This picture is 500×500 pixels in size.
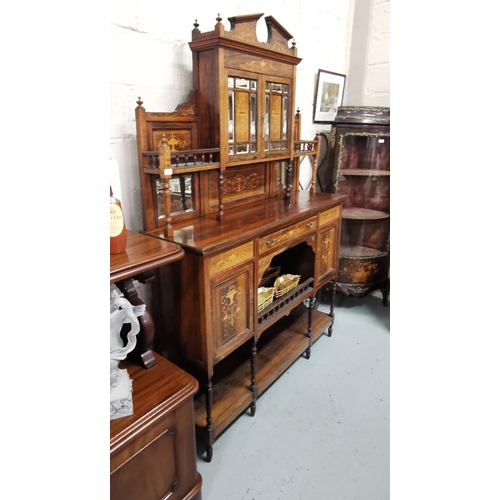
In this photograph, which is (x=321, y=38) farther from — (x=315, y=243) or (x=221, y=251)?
(x=221, y=251)

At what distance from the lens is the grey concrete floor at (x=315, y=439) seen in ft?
4.78

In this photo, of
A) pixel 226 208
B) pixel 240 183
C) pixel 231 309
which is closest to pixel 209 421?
pixel 231 309

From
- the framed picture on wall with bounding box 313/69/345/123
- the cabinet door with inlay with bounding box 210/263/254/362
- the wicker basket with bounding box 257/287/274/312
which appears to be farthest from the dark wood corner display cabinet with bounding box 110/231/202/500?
the framed picture on wall with bounding box 313/69/345/123

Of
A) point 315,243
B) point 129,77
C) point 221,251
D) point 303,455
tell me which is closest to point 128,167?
point 129,77

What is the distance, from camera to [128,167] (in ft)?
5.01

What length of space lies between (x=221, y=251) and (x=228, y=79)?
74 cm

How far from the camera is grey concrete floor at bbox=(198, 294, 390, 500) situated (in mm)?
1456

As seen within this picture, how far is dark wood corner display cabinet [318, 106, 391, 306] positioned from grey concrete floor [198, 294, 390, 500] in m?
0.63

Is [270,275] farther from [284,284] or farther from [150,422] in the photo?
[150,422]

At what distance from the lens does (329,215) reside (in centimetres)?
217

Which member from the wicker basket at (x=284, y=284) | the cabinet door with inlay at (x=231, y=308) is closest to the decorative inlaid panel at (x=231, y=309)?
the cabinet door with inlay at (x=231, y=308)

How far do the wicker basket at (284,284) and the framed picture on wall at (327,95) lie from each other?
1301mm
